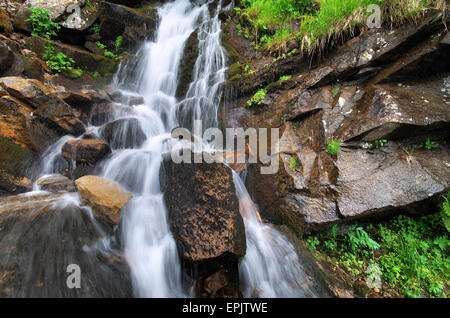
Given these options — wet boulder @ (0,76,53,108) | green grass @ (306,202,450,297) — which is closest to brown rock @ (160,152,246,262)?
green grass @ (306,202,450,297)

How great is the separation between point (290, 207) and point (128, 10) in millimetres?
9797

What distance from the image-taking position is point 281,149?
370 centimetres

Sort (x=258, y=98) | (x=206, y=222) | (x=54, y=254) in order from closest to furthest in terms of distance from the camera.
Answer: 1. (x=54, y=254)
2. (x=206, y=222)
3. (x=258, y=98)

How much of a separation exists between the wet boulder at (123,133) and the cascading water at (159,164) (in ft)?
0.09

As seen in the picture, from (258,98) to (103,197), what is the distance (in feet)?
12.3

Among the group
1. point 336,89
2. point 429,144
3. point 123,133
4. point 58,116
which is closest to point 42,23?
point 58,116

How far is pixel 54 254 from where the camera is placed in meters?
2.04

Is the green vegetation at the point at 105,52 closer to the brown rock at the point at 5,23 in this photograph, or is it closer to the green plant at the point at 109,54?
the green plant at the point at 109,54

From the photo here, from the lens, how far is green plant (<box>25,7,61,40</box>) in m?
5.96

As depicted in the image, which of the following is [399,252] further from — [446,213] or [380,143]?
[380,143]

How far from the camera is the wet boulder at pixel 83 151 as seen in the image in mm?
3810

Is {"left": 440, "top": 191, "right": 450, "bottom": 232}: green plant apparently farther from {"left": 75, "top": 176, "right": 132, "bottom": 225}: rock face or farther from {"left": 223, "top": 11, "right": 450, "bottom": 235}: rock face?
{"left": 75, "top": 176, "right": 132, "bottom": 225}: rock face
